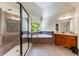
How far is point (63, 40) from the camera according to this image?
3.71 meters

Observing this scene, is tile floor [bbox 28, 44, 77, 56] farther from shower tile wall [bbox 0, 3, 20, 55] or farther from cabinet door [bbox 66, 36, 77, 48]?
shower tile wall [bbox 0, 3, 20, 55]

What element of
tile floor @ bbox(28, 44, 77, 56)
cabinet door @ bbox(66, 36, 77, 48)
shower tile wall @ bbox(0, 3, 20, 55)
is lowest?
tile floor @ bbox(28, 44, 77, 56)

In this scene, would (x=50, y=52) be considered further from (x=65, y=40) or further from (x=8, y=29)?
(x=8, y=29)

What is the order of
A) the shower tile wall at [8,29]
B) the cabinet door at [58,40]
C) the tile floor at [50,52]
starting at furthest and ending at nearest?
the cabinet door at [58,40]
the shower tile wall at [8,29]
the tile floor at [50,52]

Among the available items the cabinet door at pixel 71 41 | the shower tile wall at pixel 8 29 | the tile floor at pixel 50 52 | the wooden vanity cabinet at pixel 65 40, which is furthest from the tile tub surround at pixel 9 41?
the cabinet door at pixel 71 41

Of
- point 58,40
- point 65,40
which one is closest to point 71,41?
point 65,40

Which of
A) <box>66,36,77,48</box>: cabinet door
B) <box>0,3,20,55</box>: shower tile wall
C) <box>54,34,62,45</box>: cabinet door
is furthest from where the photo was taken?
<box>54,34,62,45</box>: cabinet door

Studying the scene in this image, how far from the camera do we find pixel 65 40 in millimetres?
3678

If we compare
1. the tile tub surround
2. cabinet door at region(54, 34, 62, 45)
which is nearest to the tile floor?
cabinet door at region(54, 34, 62, 45)

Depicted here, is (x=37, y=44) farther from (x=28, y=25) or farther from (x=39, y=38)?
(x=28, y=25)

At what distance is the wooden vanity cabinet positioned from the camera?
3.54 meters

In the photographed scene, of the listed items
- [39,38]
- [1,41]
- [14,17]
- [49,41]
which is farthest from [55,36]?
[1,41]

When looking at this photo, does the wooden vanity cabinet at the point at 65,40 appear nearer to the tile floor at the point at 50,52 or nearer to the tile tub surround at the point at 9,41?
the tile floor at the point at 50,52

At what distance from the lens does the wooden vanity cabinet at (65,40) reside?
Answer: 11.6 ft
